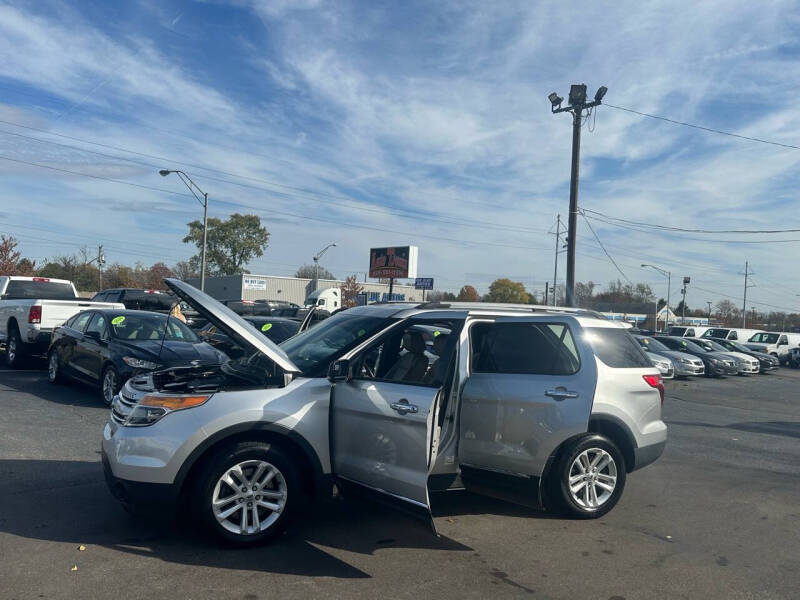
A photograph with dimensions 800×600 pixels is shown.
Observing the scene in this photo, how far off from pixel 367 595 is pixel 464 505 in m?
2.15

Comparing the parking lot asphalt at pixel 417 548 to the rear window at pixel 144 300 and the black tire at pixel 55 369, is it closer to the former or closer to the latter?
the black tire at pixel 55 369

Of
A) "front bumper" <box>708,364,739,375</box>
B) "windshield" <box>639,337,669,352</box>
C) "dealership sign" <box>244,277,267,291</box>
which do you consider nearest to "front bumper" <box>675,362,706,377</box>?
"windshield" <box>639,337,669,352</box>

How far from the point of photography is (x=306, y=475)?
5043mm

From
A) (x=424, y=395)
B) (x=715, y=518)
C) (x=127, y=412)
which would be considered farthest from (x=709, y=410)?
(x=127, y=412)

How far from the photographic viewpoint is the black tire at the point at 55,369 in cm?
1209

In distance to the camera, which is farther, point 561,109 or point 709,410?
point 561,109

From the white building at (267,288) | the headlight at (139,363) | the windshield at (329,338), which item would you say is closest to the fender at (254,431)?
the windshield at (329,338)

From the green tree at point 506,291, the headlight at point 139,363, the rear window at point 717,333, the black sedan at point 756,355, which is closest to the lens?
the headlight at point 139,363

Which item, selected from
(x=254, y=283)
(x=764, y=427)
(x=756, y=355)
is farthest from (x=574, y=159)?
(x=254, y=283)

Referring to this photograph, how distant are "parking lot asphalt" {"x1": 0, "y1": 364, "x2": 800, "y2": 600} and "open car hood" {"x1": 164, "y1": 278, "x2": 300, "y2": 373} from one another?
4.34ft

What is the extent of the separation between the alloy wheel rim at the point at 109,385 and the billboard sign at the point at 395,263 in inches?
946

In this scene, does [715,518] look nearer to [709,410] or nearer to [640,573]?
[640,573]

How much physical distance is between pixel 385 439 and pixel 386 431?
0.06 meters

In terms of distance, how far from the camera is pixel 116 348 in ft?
33.4
